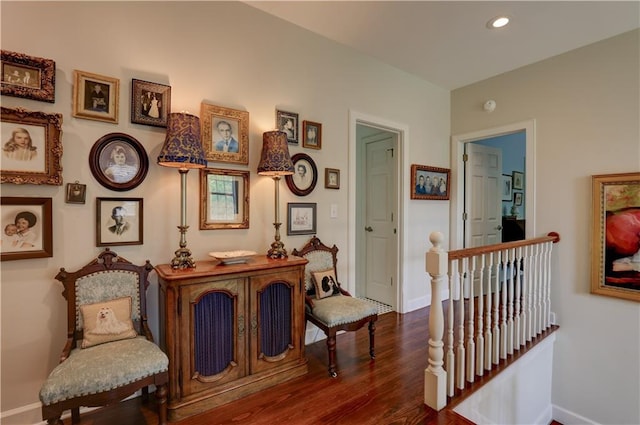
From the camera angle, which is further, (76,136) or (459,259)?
(459,259)

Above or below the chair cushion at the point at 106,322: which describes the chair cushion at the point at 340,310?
below

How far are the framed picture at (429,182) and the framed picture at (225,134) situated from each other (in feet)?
6.78

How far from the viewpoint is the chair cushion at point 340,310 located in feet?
7.13

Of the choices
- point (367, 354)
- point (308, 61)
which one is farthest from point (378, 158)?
point (367, 354)

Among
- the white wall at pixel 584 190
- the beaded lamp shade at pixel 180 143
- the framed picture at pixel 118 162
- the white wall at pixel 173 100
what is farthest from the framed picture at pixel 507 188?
the framed picture at pixel 118 162

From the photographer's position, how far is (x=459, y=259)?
6.27 feet

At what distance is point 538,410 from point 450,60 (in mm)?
3550

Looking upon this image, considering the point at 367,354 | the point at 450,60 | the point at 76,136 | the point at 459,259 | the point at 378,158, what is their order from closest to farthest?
the point at 76,136, the point at 459,259, the point at 367,354, the point at 450,60, the point at 378,158

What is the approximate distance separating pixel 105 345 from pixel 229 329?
25.6 inches

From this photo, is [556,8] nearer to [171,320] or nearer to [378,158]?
[378,158]

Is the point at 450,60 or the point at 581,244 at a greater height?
the point at 450,60

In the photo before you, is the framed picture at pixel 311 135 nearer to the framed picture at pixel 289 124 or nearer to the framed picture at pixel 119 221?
the framed picture at pixel 289 124

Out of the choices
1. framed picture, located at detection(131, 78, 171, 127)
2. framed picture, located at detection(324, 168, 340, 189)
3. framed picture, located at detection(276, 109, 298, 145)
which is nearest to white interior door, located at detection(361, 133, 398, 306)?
framed picture, located at detection(324, 168, 340, 189)

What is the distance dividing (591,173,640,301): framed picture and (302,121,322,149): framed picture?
262cm
